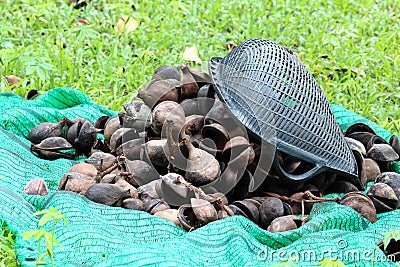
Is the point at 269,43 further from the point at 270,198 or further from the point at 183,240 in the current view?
the point at 183,240

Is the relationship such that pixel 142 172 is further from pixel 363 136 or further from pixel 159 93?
pixel 363 136

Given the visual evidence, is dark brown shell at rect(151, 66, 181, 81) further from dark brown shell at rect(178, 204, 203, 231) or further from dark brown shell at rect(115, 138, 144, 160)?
dark brown shell at rect(178, 204, 203, 231)

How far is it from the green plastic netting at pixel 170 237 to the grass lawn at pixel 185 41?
173 centimetres

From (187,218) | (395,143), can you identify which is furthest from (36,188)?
(395,143)

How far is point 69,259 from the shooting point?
271 centimetres

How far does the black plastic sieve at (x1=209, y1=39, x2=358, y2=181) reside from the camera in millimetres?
3367

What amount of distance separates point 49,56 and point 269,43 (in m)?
2.30

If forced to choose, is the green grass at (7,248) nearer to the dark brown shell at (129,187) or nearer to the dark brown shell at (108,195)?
the dark brown shell at (108,195)

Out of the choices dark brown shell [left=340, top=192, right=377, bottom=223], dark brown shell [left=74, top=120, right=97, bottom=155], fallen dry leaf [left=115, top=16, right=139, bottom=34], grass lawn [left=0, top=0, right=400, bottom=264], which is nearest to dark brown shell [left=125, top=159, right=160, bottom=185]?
dark brown shell [left=74, top=120, right=97, bottom=155]

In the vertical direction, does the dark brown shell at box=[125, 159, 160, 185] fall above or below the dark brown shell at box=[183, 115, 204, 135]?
below

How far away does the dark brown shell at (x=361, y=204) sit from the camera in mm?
3320

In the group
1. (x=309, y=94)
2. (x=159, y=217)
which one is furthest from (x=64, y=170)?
(x=309, y=94)

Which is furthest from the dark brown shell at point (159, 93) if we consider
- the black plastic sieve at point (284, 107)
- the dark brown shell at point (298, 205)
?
the dark brown shell at point (298, 205)

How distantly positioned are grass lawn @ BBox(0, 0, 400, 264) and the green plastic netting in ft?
5.67
